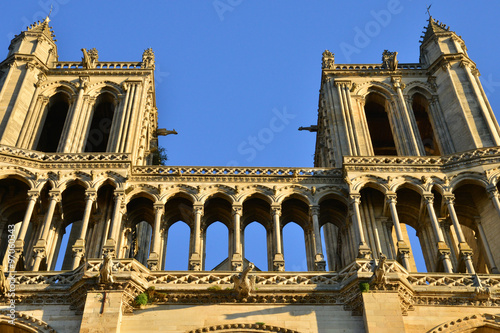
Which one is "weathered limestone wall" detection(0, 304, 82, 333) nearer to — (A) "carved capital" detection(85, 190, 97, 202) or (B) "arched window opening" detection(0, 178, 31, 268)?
(A) "carved capital" detection(85, 190, 97, 202)

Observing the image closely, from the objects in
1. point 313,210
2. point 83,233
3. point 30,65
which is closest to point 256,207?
point 313,210

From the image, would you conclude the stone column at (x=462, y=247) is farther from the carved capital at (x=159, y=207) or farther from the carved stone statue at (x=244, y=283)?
the carved capital at (x=159, y=207)

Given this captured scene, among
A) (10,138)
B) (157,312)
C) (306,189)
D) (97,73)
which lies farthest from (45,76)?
(157,312)

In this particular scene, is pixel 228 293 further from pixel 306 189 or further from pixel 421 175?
pixel 421 175

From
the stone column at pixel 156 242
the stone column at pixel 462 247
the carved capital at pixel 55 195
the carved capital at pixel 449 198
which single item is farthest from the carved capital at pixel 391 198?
the carved capital at pixel 55 195

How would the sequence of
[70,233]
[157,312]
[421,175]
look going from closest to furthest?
1. [157,312]
2. [421,175]
3. [70,233]

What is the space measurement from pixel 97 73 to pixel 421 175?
18977mm

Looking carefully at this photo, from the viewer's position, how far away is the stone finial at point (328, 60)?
38.2m

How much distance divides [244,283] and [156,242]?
567 centimetres

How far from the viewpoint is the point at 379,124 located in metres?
40.3

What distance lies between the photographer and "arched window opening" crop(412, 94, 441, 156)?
121 feet

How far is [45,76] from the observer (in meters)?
36.9

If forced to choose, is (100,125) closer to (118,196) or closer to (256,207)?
(118,196)

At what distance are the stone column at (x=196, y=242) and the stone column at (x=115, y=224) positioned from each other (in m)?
3.08
